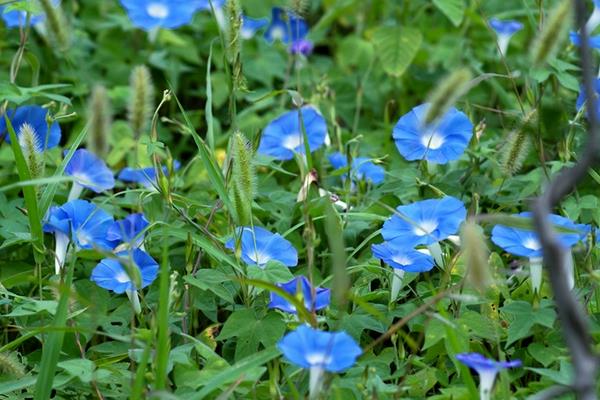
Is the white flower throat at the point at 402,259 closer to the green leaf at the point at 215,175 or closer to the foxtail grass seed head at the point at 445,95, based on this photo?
the green leaf at the point at 215,175

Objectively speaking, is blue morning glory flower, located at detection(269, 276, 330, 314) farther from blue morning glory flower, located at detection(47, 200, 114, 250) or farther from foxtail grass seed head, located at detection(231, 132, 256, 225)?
blue morning glory flower, located at detection(47, 200, 114, 250)

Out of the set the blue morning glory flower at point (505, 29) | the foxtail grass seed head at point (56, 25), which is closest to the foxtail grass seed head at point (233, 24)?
the foxtail grass seed head at point (56, 25)

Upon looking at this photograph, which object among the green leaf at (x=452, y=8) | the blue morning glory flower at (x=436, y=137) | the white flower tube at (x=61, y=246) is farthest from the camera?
the green leaf at (x=452, y=8)

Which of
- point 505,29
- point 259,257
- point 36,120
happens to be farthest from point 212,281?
point 505,29

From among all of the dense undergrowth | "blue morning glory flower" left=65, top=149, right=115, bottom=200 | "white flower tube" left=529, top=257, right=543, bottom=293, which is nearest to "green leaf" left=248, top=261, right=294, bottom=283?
the dense undergrowth

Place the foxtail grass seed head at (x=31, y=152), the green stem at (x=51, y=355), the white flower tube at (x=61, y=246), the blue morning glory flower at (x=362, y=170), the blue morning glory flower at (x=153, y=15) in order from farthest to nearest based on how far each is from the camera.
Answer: the blue morning glory flower at (x=153, y=15), the blue morning glory flower at (x=362, y=170), the white flower tube at (x=61, y=246), the foxtail grass seed head at (x=31, y=152), the green stem at (x=51, y=355)
